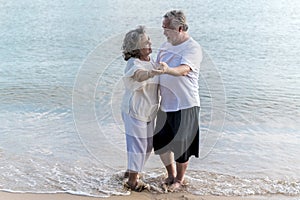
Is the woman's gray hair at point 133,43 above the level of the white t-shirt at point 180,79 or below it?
above

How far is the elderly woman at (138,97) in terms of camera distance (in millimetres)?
3701

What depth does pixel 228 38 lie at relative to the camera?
13.6 meters

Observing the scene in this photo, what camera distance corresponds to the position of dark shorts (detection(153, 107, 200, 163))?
390 centimetres

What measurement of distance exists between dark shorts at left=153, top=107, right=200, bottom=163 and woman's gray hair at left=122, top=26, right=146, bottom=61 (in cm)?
54

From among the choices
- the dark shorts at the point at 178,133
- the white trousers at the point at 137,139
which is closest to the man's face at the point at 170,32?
the dark shorts at the point at 178,133

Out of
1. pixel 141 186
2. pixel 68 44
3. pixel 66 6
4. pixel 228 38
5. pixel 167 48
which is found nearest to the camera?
pixel 167 48

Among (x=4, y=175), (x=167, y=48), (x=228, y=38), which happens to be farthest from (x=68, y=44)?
(x=167, y=48)

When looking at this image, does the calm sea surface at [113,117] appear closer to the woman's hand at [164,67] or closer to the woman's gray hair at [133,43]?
the woman's gray hair at [133,43]

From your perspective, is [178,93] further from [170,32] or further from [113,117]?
[113,117]

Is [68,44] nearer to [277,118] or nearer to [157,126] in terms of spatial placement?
[277,118]

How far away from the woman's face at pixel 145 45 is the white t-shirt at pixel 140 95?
2.8 inches

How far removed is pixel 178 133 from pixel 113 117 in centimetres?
191

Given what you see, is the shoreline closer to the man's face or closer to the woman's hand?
the woman's hand

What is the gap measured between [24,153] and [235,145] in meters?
2.32
